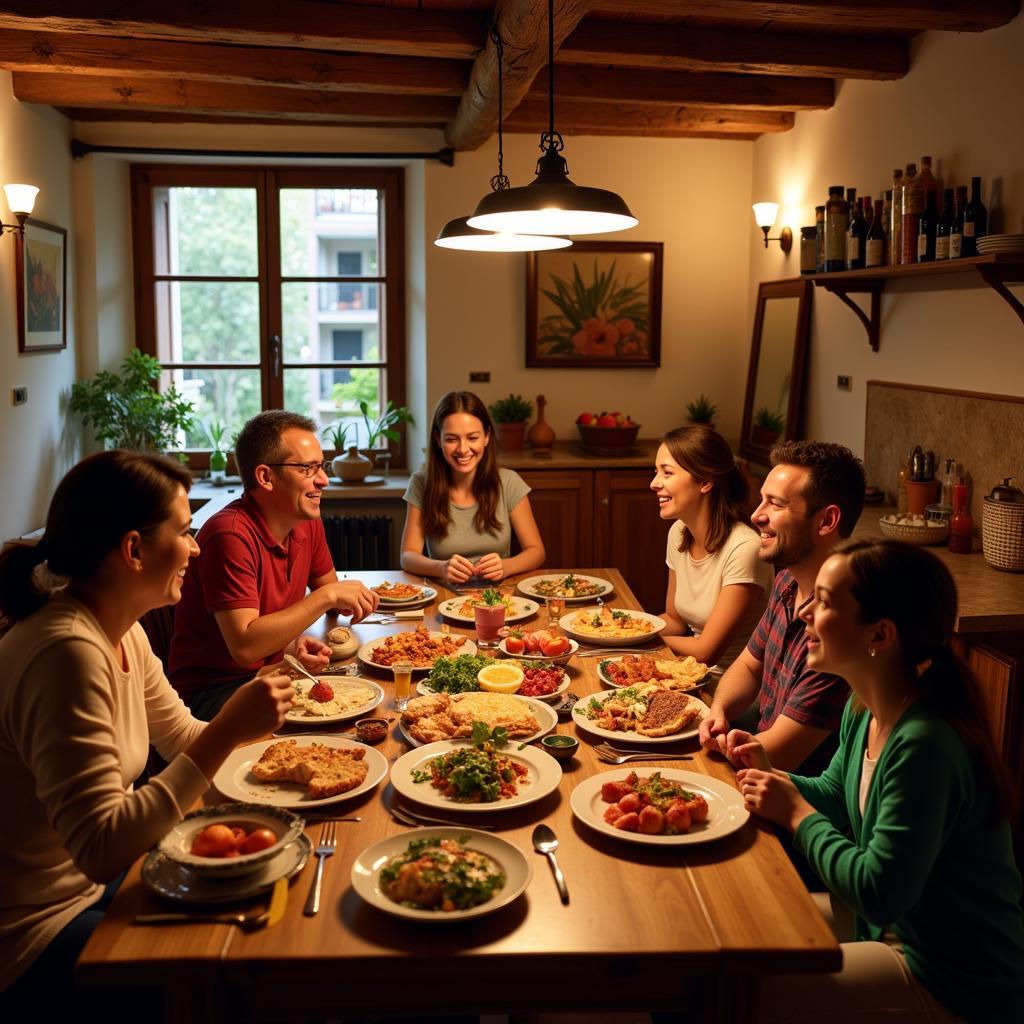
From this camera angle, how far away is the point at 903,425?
170 inches

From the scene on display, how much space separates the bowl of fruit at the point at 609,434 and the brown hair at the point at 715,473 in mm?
2431

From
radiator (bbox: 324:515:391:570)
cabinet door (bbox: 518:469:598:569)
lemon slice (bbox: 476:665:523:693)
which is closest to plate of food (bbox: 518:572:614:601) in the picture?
lemon slice (bbox: 476:665:523:693)

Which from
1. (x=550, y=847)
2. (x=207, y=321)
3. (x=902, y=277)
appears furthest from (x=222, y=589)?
(x=207, y=321)

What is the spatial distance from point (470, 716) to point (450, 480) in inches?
75.0

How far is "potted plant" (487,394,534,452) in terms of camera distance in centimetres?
581

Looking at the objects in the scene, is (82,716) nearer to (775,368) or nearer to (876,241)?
(876,241)

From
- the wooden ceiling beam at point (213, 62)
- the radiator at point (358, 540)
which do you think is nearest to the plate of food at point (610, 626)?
the wooden ceiling beam at point (213, 62)

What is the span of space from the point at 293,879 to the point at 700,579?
5.84ft

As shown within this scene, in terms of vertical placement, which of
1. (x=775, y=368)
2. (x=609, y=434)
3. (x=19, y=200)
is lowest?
(x=609, y=434)

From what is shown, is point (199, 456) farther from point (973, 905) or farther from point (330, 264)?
point (973, 905)

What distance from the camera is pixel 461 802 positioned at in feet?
5.95

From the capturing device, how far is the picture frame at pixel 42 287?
486cm

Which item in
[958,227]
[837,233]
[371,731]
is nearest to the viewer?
[371,731]

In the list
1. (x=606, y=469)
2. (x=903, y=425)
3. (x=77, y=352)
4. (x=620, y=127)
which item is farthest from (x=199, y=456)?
(x=903, y=425)
